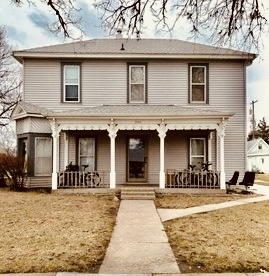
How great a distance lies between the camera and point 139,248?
7.15 metres

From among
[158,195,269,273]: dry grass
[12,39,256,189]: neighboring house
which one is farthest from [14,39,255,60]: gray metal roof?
[158,195,269,273]: dry grass

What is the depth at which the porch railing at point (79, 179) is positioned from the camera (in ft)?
54.1

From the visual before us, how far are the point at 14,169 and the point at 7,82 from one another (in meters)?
18.8

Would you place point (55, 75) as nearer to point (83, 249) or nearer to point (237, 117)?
point (237, 117)

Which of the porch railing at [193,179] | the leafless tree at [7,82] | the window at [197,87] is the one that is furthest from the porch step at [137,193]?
the leafless tree at [7,82]

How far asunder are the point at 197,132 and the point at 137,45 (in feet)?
19.3

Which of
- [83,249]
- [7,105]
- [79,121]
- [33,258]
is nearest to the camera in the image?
[33,258]

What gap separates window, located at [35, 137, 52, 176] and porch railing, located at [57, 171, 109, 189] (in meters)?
1.33

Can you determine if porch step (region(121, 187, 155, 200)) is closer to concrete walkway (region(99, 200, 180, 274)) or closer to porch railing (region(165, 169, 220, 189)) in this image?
porch railing (region(165, 169, 220, 189))

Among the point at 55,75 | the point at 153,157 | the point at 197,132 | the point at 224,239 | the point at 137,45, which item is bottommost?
the point at 224,239

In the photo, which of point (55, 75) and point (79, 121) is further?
point (55, 75)

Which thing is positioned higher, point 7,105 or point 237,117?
point 7,105

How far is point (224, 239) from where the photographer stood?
315 inches

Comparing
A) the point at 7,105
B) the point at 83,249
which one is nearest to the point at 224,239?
the point at 83,249
